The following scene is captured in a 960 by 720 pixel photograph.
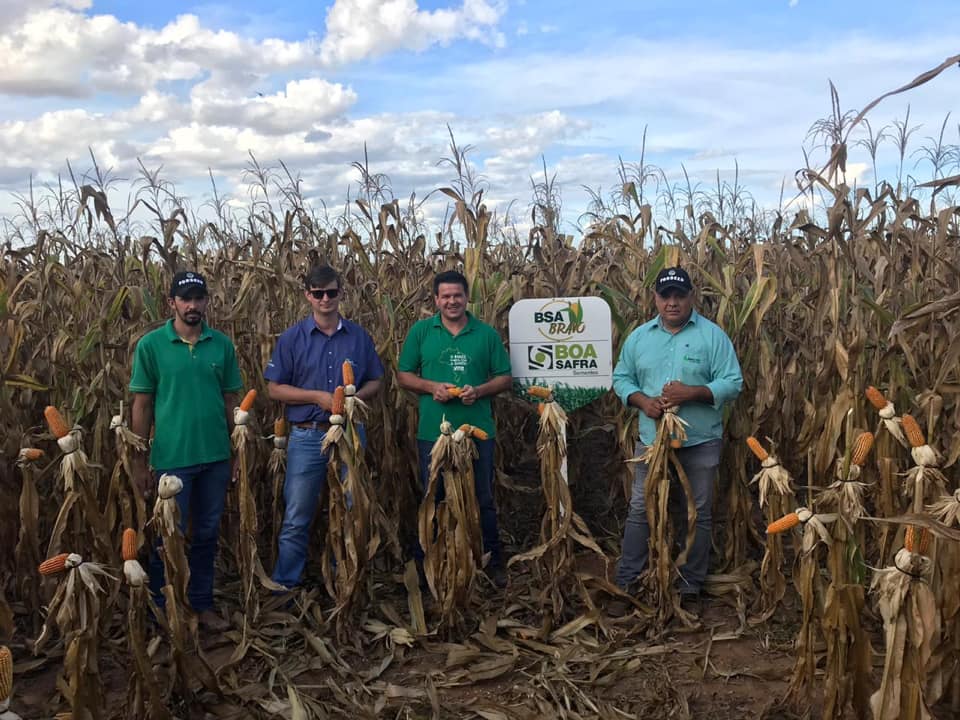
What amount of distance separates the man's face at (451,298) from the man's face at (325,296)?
0.55 meters

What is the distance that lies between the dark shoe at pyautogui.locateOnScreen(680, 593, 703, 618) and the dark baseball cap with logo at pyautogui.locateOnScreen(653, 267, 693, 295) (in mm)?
1603

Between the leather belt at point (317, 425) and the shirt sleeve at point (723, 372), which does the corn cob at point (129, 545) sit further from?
the shirt sleeve at point (723, 372)

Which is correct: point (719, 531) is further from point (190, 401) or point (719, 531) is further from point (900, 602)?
point (190, 401)

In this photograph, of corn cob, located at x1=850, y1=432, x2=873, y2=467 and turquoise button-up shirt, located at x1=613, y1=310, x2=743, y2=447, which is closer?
corn cob, located at x1=850, y1=432, x2=873, y2=467

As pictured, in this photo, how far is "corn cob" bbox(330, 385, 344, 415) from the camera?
3.75 meters

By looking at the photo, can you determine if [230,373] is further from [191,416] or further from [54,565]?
[54,565]

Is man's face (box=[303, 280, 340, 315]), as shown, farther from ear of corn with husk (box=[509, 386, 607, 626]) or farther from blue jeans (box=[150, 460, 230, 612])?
ear of corn with husk (box=[509, 386, 607, 626])

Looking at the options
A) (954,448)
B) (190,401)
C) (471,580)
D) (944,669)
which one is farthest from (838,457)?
(190,401)

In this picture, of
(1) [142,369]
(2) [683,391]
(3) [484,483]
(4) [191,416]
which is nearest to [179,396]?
(4) [191,416]

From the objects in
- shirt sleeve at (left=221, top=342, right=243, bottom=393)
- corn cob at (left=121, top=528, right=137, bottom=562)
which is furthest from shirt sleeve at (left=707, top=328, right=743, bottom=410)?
corn cob at (left=121, top=528, right=137, bottom=562)

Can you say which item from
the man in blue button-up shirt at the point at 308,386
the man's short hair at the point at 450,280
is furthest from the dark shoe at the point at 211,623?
the man's short hair at the point at 450,280

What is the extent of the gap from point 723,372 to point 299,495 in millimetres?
2228

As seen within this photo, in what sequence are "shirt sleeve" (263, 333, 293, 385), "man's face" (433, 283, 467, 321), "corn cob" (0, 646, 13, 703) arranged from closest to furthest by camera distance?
"corn cob" (0, 646, 13, 703) → "shirt sleeve" (263, 333, 293, 385) → "man's face" (433, 283, 467, 321)

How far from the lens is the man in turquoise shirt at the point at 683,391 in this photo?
4.05 metres
